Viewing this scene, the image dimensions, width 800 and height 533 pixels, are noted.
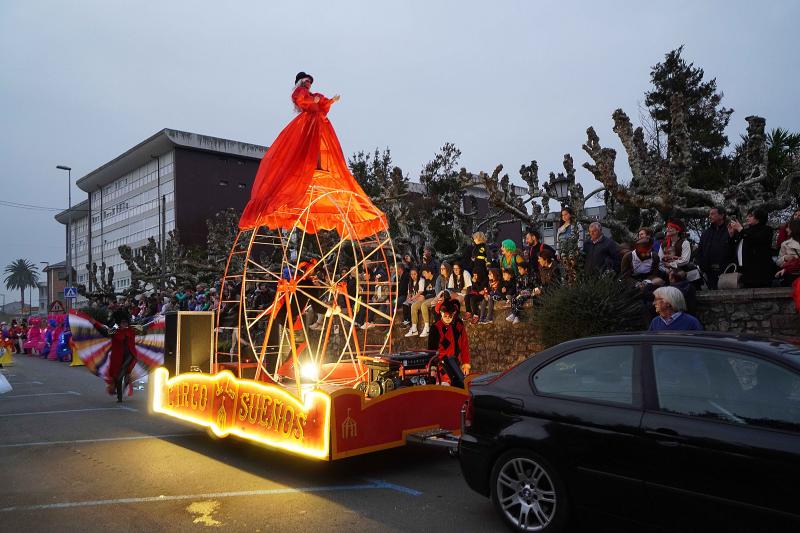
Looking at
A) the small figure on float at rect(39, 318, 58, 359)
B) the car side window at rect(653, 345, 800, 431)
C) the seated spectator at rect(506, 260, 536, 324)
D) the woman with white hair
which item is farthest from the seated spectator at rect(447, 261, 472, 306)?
the small figure on float at rect(39, 318, 58, 359)

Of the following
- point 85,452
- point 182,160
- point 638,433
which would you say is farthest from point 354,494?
point 182,160

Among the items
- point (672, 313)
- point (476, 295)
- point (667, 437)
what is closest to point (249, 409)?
point (667, 437)

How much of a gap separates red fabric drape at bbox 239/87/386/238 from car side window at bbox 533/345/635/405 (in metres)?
3.63

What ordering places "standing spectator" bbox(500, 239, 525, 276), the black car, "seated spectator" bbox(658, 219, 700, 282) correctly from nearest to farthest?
the black car
"seated spectator" bbox(658, 219, 700, 282)
"standing spectator" bbox(500, 239, 525, 276)

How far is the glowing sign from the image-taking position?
5.71 meters

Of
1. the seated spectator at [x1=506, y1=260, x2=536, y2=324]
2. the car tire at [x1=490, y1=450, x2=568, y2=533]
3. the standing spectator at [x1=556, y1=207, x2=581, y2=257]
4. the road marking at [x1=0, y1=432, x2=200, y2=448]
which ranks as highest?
the standing spectator at [x1=556, y1=207, x2=581, y2=257]

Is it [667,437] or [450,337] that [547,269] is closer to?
[450,337]

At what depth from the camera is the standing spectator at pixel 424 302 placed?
1315 cm

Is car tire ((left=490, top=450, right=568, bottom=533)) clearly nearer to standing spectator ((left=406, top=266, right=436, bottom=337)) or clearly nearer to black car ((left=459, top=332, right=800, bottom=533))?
black car ((left=459, top=332, right=800, bottom=533))

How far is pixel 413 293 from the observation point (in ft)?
47.5

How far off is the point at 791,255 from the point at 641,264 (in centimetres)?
197

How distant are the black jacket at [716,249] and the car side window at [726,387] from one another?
5.90 metres

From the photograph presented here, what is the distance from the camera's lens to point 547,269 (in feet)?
35.4

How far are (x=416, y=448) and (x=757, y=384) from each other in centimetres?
458
